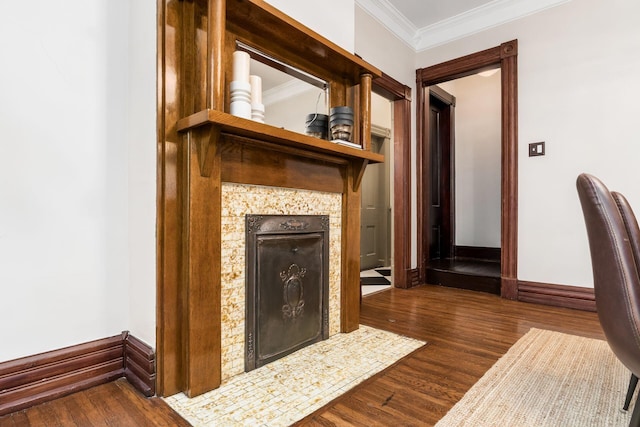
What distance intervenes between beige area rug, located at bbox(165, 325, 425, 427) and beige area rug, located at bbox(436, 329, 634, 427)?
1.48 feet

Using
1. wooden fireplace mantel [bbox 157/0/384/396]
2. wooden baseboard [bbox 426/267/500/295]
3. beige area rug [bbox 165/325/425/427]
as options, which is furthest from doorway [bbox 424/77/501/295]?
wooden fireplace mantel [bbox 157/0/384/396]

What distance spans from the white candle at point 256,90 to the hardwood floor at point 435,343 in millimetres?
1368

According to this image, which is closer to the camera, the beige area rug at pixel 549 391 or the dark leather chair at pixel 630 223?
the dark leather chair at pixel 630 223

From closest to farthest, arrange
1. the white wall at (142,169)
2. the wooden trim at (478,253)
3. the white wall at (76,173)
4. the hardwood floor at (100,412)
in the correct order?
the hardwood floor at (100,412)
the white wall at (76,173)
the white wall at (142,169)
the wooden trim at (478,253)

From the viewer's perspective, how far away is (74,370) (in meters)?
1.43

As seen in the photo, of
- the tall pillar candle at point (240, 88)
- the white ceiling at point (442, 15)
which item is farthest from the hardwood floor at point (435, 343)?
the white ceiling at point (442, 15)

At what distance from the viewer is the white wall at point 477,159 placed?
4.54 m

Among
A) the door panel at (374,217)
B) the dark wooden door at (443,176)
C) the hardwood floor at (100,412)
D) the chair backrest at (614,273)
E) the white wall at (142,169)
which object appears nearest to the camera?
the chair backrest at (614,273)

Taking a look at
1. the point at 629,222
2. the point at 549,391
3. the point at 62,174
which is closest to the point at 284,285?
the point at 62,174

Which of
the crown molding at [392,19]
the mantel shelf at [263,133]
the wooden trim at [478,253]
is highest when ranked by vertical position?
the crown molding at [392,19]

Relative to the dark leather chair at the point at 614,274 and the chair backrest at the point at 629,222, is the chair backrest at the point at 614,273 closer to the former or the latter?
the dark leather chair at the point at 614,274

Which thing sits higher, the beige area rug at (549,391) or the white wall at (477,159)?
the white wall at (477,159)

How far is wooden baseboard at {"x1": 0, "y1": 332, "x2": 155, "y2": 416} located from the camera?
1.29 m

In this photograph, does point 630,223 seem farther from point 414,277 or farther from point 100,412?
point 414,277
